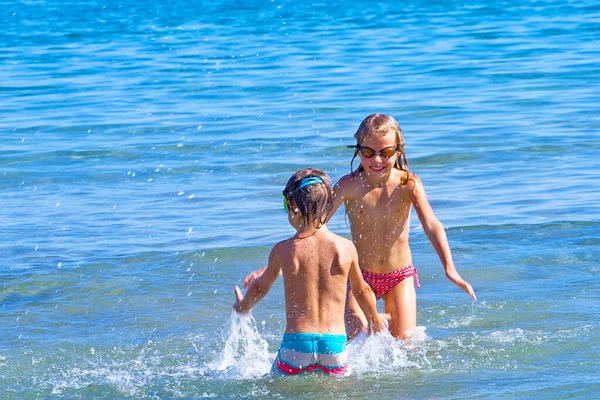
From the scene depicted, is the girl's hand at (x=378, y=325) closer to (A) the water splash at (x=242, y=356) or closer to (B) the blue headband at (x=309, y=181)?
(A) the water splash at (x=242, y=356)

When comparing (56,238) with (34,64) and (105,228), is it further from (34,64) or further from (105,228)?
(34,64)

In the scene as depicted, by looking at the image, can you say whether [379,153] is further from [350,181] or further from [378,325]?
[378,325]

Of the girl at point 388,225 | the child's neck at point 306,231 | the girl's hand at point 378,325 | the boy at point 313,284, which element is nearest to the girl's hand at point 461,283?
the girl at point 388,225

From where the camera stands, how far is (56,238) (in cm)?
866

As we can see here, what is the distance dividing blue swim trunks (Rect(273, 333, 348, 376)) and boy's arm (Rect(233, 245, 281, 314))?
0.24 m

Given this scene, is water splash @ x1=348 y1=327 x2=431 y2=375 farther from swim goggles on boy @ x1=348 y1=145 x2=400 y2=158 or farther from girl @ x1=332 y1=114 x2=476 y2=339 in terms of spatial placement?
swim goggles on boy @ x1=348 y1=145 x2=400 y2=158

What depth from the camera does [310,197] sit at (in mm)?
4836

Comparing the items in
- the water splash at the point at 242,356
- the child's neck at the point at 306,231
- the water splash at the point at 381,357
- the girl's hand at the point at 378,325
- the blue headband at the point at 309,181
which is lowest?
the water splash at the point at 242,356

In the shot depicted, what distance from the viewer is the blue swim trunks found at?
4.98 metres

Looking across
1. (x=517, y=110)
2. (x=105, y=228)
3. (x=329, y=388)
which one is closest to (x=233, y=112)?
(x=517, y=110)

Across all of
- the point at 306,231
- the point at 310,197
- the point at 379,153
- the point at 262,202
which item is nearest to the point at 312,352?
the point at 306,231

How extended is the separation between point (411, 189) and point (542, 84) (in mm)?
11130

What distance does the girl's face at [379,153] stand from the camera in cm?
561

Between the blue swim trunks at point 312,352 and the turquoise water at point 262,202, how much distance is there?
0.32 ft
